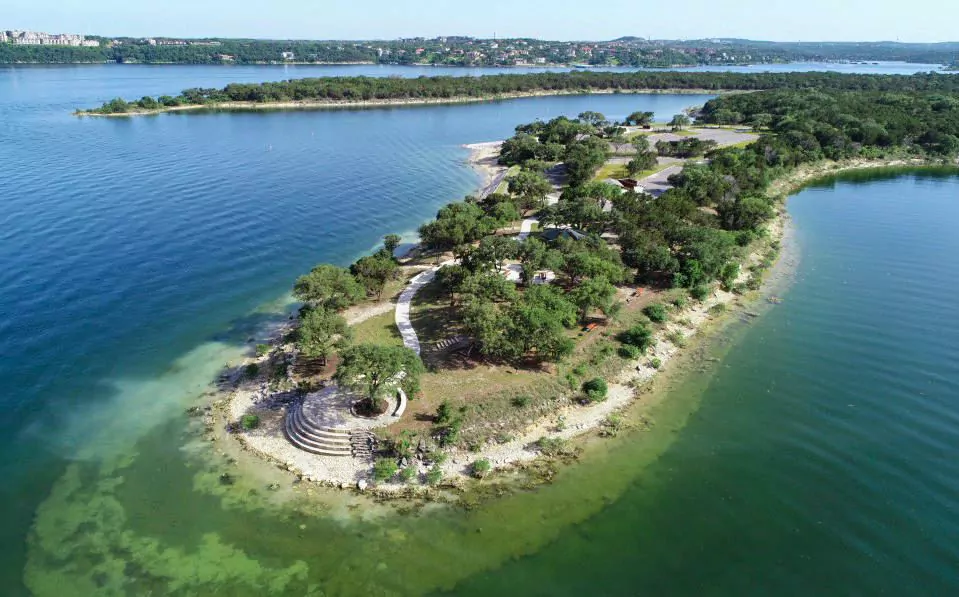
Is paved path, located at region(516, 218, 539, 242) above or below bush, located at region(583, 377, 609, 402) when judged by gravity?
above

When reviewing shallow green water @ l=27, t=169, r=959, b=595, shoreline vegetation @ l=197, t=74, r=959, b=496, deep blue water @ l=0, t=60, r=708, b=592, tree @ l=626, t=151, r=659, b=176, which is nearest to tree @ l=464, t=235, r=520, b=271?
shoreline vegetation @ l=197, t=74, r=959, b=496

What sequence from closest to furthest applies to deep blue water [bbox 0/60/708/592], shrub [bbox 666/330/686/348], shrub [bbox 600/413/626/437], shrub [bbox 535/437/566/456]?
shrub [bbox 535/437/566/456] < shrub [bbox 600/413/626/437] < deep blue water [bbox 0/60/708/592] < shrub [bbox 666/330/686/348]

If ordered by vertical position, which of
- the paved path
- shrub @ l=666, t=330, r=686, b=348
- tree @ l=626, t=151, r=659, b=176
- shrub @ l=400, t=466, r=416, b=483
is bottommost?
shrub @ l=400, t=466, r=416, b=483

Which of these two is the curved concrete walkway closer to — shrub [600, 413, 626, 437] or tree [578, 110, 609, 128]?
shrub [600, 413, 626, 437]

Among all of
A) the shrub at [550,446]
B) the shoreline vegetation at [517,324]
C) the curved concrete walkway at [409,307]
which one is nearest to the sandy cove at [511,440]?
the shoreline vegetation at [517,324]

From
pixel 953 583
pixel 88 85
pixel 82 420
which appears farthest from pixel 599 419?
pixel 88 85
